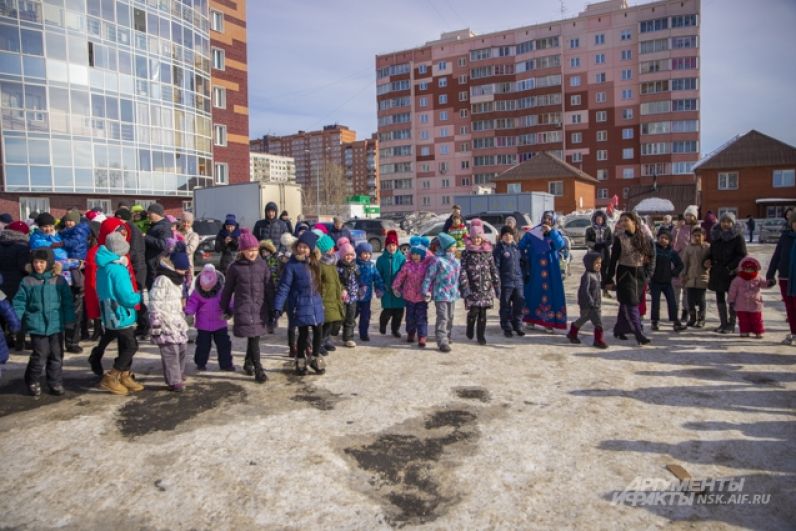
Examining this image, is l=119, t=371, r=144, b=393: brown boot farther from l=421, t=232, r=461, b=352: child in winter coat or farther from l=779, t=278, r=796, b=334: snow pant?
l=779, t=278, r=796, b=334: snow pant

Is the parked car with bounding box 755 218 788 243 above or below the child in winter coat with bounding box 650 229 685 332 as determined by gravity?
above

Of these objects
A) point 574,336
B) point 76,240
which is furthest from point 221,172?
point 574,336

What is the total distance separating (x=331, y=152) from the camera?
169 m

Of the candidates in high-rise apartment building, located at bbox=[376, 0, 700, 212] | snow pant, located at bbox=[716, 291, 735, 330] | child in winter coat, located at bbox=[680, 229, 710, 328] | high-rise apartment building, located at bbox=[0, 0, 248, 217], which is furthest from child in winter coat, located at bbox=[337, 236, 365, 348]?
high-rise apartment building, located at bbox=[376, 0, 700, 212]

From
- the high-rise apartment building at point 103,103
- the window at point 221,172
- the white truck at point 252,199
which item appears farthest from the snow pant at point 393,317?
the window at point 221,172

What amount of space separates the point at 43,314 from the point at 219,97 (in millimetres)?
37886

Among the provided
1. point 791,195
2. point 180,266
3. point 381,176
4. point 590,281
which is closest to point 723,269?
point 590,281

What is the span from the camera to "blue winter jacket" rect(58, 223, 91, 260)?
24.6 ft

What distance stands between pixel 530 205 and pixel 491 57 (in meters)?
50.3

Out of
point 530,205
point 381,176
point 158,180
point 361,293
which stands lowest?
point 361,293

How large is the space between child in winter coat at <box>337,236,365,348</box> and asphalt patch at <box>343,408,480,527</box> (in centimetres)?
288

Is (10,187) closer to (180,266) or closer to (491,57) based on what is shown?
(180,266)

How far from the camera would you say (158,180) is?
3120 cm

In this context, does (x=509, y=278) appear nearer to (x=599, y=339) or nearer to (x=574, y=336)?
(x=574, y=336)
